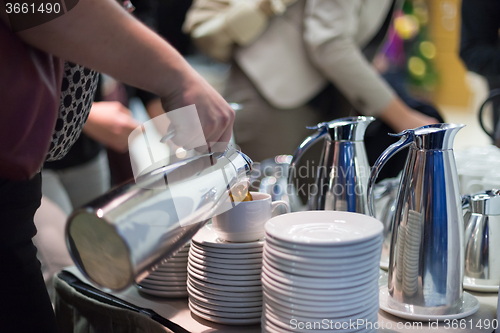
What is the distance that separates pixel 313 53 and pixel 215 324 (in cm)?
94

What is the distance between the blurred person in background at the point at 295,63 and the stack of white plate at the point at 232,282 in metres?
0.84

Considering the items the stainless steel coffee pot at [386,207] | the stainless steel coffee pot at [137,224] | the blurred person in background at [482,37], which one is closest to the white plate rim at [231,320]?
the stainless steel coffee pot at [137,224]

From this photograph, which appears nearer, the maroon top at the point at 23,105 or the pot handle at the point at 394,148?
the maroon top at the point at 23,105

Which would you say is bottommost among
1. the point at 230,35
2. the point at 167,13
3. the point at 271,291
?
the point at 271,291

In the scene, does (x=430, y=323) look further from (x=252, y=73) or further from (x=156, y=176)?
(x=252, y=73)

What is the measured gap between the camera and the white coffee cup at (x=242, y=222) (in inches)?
25.7

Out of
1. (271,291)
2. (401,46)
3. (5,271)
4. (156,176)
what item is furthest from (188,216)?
(401,46)

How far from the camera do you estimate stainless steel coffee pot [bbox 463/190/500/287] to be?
75 cm

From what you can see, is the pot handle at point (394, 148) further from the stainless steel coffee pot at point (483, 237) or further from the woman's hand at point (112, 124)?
the woman's hand at point (112, 124)

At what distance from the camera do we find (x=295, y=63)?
1.38 m

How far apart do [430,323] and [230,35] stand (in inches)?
38.8

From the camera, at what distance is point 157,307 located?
0.72 meters

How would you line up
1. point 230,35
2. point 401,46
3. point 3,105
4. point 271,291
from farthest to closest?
point 401,46, point 230,35, point 271,291, point 3,105
